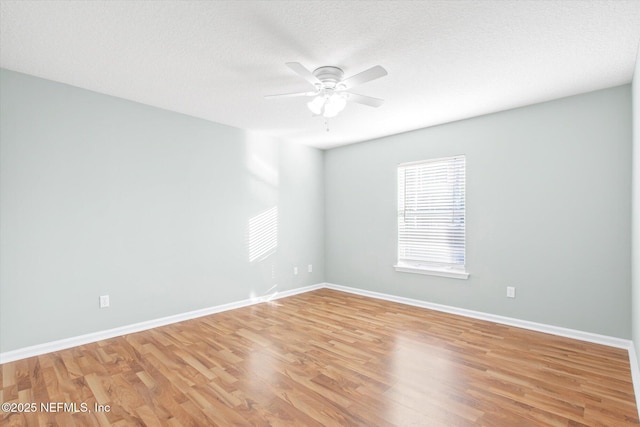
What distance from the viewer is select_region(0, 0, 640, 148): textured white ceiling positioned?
1944mm

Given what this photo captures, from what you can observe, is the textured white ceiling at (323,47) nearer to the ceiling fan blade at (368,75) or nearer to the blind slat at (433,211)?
the ceiling fan blade at (368,75)

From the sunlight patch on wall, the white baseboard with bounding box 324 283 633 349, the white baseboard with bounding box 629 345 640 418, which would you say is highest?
the sunlight patch on wall

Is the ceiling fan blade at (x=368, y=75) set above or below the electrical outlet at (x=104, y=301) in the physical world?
above

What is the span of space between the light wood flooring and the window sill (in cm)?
65

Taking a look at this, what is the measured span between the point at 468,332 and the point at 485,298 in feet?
2.16

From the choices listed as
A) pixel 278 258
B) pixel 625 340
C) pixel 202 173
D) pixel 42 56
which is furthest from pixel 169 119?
pixel 625 340

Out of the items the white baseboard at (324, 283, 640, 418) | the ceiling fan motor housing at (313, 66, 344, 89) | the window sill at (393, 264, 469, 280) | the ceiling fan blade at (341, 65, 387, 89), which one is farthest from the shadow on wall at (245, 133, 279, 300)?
the ceiling fan blade at (341, 65, 387, 89)

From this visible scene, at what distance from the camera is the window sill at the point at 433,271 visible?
159 inches

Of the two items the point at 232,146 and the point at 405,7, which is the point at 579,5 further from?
the point at 232,146

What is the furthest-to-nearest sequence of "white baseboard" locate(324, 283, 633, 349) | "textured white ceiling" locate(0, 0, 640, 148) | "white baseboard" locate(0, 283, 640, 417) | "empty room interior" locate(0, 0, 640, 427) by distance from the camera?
"white baseboard" locate(324, 283, 633, 349), "white baseboard" locate(0, 283, 640, 417), "empty room interior" locate(0, 0, 640, 427), "textured white ceiling" locate(0, 0, 640, 148)

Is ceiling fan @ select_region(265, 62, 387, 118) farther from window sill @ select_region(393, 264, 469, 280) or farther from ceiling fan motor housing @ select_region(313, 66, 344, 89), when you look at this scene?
window sill @ select_region(393, 264, 469, 280)

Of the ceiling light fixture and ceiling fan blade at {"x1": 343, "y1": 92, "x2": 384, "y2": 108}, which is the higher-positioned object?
ceiling fan blade at {"x1": 343, "y1": 92, "x2": 384, "y2": 108}

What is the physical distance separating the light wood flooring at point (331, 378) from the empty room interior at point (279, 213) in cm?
2

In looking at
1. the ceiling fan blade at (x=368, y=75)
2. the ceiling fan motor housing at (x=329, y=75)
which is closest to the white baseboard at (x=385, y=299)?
the ceiling fan blade at (x=368, y=75)
